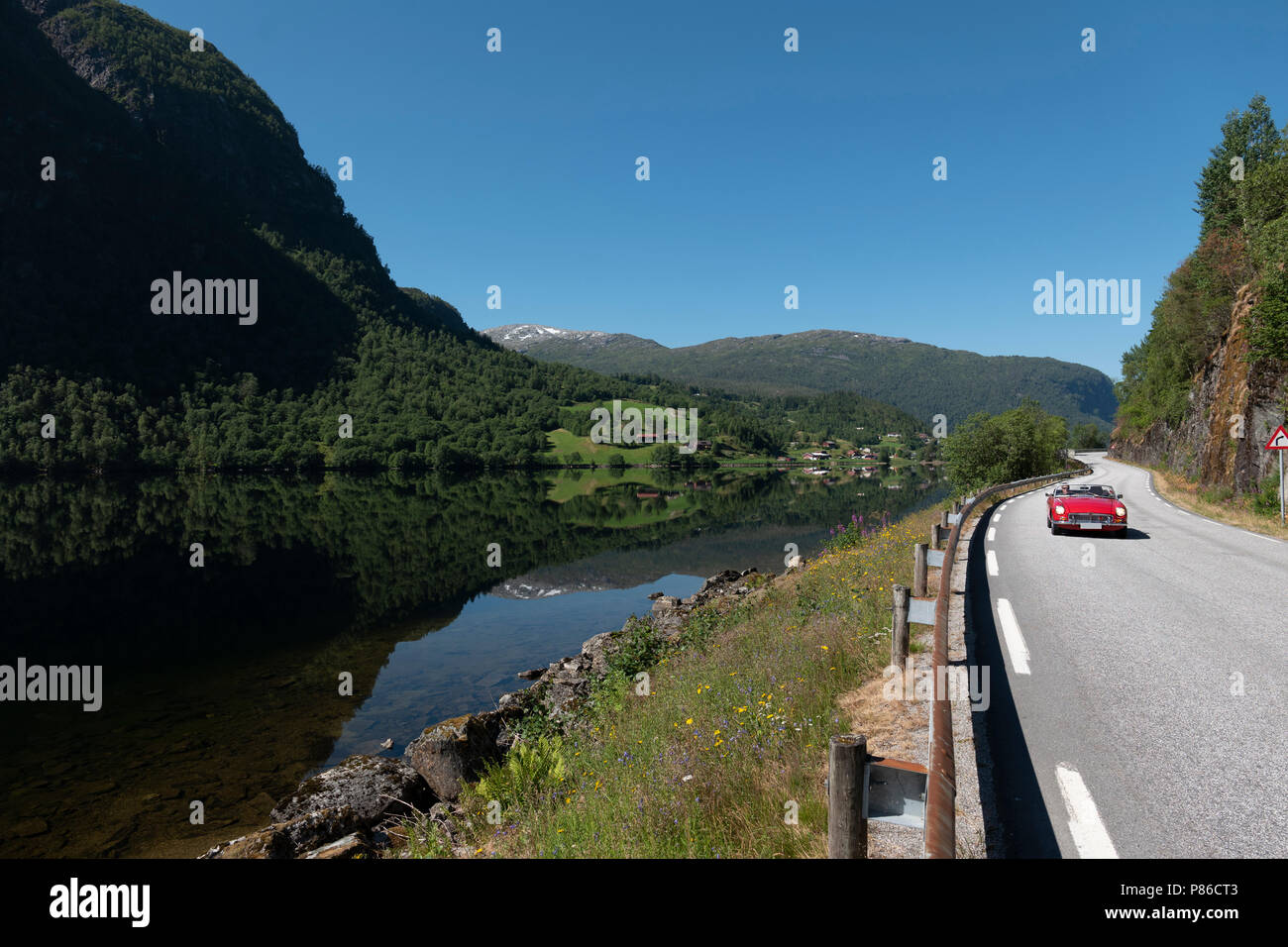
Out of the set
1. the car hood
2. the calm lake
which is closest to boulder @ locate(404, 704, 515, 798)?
the calm lake

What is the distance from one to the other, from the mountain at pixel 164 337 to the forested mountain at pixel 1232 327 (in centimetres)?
10624

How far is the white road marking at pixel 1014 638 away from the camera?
7.16m

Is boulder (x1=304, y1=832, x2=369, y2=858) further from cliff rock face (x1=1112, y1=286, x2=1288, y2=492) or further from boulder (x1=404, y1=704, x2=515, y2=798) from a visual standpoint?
cliff rock face (x1=1112, y1=286, x2=1288, y2=492)

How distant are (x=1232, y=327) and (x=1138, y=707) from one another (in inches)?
1545

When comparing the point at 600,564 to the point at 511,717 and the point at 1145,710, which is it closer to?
the point at 511,717

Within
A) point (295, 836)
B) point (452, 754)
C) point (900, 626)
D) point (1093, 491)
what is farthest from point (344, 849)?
point (1093, 491)

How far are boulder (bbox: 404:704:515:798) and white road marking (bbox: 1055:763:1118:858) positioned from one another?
708cm

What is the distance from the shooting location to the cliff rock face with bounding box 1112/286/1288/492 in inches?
953

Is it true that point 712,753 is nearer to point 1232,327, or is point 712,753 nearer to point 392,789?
point 392,789

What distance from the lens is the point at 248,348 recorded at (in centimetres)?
15362

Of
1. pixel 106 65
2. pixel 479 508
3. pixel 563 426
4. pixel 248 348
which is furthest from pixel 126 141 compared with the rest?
pixel 479 508

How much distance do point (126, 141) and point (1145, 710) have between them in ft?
779

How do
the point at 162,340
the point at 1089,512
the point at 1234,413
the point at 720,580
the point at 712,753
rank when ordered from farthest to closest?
the point at 162,340, the point at 1234,413, the point at 720,580, the point at 1089,512, the point at 712,753

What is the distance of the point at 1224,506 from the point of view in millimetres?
24250
